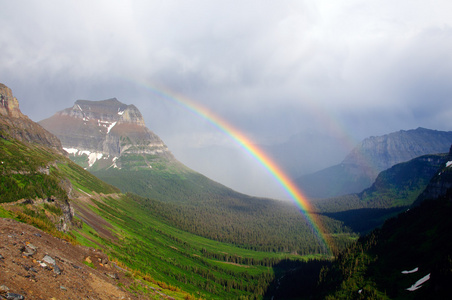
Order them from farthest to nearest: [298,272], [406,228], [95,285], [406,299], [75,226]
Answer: [298,272] → [406,228] → [75,226] → [406,299] → [95,285]

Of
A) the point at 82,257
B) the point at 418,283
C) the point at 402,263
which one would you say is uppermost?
the point at 82,257

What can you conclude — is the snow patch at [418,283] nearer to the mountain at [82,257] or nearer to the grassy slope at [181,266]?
the mountain at [82,257]

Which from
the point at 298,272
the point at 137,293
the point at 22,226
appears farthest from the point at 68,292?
the point at 298,272

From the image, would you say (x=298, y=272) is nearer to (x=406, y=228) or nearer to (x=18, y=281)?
(x=406, y=228)

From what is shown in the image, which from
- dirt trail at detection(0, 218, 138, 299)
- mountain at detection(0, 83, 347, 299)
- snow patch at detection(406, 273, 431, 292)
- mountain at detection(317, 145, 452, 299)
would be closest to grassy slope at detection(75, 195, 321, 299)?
mountain at detection(0, 83, 347, 299)

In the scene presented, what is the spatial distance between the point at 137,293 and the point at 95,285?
7.02m

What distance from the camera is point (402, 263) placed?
107375 millimetres

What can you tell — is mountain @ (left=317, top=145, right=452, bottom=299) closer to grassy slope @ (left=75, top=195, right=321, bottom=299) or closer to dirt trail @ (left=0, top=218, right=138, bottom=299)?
grassy slope @ (left=75, top=195, right=321, bottom=299)

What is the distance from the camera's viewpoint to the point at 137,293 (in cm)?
3067

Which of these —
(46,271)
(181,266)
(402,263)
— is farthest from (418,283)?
(181,266)

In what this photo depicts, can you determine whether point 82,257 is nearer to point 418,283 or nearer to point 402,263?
point 418,283

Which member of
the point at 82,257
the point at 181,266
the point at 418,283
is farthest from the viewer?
the point at 181,266

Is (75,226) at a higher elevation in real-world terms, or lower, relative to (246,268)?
higher

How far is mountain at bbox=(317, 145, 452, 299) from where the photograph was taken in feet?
265
